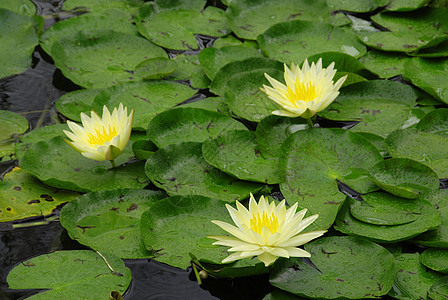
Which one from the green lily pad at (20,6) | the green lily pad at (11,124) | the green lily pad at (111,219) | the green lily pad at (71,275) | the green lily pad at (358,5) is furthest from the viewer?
the green lily pad at (20,6)

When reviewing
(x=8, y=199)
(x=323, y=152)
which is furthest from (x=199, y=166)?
(x=8, y=199)

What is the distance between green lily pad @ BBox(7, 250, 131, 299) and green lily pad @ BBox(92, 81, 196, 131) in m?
0.94

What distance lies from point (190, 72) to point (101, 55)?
0.65 meters

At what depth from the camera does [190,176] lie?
254cm

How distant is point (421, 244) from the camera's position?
219cm

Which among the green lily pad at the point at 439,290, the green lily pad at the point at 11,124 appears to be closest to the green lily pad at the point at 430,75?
the green lily pad at the point at 439,290

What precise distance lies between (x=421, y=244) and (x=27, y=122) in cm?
230

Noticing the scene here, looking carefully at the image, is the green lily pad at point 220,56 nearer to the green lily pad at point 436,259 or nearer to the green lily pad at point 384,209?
the green lily pad at point 384,209

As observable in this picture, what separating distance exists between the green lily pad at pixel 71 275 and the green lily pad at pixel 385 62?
6.83 feet

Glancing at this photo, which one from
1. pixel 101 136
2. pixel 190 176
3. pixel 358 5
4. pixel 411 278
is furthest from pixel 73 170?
pixel 358 5

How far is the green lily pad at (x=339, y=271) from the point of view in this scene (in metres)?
1.94

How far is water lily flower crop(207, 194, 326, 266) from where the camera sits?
1.90 m

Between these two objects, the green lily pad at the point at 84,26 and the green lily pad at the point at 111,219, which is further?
the green lily pad at the point at 84,26

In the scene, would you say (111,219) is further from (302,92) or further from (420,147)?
(420,147)
